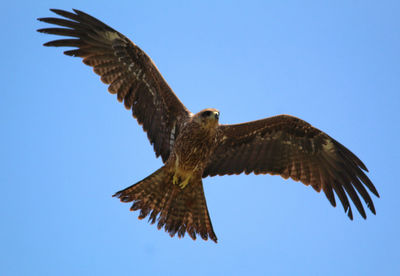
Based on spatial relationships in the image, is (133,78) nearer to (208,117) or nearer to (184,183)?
(208,117)

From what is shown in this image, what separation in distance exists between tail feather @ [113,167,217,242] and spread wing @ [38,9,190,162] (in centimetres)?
86

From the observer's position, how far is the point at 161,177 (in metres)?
8.83

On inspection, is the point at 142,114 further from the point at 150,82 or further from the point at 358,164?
the point at 358,164

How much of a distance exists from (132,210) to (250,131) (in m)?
2.76

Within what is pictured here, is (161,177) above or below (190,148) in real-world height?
below

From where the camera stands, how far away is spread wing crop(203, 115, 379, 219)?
970 centimetres

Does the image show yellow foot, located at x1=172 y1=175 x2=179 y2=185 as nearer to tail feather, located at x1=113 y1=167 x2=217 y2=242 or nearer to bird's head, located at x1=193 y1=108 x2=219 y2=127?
tail feather, located at x1=113 y1=167 x2=217 y2=242

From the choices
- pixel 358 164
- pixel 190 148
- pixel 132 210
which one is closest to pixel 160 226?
pixel 132 210

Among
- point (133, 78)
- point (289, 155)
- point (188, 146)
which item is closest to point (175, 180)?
point (188, 146)

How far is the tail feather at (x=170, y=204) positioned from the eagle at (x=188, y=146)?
17mm

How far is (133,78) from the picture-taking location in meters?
9.55

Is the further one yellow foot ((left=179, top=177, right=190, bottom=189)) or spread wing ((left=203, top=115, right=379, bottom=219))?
spread wing ((left=203, top=115, right=379, bottom=219))

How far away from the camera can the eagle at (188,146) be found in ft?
28.9

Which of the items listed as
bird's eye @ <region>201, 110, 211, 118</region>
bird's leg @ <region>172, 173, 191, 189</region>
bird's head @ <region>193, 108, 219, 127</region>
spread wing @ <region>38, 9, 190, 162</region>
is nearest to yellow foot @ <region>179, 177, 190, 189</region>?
bird's leg @ <region>172, 173, 191, 189</region>
